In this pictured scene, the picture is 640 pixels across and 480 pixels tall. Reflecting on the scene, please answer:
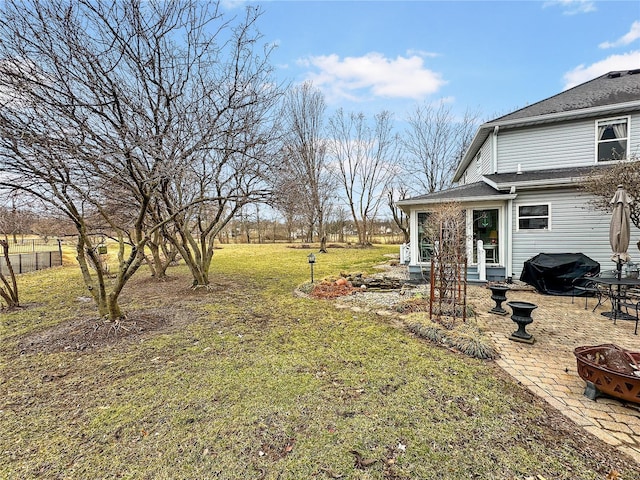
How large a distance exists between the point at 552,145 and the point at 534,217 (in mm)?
2504

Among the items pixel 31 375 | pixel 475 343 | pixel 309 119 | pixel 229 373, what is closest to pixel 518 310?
pixel 475 343

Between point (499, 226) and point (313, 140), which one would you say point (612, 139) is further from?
point (313, 140)

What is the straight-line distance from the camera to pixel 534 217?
804 centimetres

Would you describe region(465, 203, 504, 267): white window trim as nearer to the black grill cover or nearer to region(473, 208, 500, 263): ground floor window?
region(473, 208, 500, 263): ground floor window

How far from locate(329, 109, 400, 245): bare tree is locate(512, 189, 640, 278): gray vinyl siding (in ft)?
59.3

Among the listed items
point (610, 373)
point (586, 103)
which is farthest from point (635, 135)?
point (610, 373)

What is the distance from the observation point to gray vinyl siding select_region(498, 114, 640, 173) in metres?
8.23

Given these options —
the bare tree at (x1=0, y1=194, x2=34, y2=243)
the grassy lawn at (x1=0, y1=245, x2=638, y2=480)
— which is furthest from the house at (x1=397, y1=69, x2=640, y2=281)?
the bare tree at (x1=0, y1=194, x2=34, y2=243)

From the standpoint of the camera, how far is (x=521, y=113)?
905 cm

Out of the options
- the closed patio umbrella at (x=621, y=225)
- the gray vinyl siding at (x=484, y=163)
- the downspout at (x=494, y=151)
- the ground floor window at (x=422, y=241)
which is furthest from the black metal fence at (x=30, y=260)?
the closed patio umbrella at (x=621, y=225)

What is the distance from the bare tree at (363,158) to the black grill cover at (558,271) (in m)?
19.0

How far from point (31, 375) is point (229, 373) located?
2.38m

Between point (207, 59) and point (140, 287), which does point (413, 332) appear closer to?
point (207, 59)

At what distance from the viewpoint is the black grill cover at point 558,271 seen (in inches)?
267
